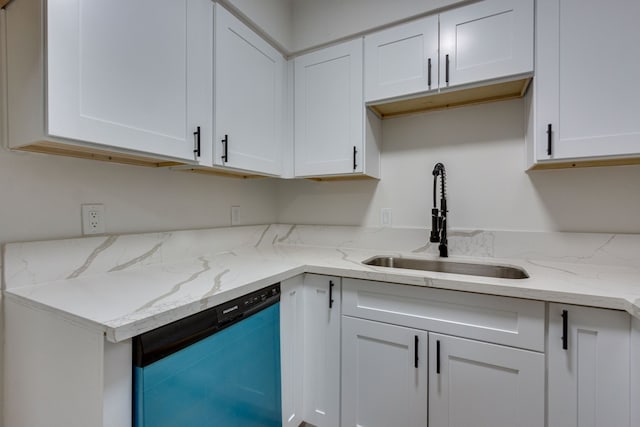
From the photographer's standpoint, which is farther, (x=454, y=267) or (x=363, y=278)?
(x=454, y=267)

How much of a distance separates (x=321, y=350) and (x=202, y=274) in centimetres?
69

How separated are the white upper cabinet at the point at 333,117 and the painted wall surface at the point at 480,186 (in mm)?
196

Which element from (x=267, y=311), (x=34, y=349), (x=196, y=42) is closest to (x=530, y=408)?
(x=267, y=311)

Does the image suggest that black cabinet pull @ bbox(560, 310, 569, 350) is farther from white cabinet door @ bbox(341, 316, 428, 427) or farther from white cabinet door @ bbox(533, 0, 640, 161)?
white cabinet door @ bbox(533, 0, 640, 161)

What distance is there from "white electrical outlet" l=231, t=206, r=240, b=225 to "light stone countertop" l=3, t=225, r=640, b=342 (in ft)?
0.28

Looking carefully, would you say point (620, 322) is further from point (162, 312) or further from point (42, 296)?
point (42, 296)

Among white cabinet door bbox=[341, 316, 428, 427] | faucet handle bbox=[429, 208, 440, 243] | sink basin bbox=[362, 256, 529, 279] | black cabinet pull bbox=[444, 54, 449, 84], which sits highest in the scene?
black cabinet pull bbox=[444, 54, 449, 84]

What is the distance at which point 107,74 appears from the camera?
37.8 inches

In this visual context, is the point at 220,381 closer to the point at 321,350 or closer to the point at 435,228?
the point at 321,350

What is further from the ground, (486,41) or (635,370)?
(486,41)

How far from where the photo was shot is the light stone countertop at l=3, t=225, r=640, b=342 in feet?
2.86

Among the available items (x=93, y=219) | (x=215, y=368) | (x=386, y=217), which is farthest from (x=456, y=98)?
(x=93, y=219)

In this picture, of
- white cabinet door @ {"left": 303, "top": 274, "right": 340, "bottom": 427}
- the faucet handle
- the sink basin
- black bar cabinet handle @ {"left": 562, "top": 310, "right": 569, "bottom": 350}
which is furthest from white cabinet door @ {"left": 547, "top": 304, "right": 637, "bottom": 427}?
white cabinet door @ {"left": 303, "top": 274, "right": 340, "bottom": 427}

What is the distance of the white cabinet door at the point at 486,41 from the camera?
1326mm
